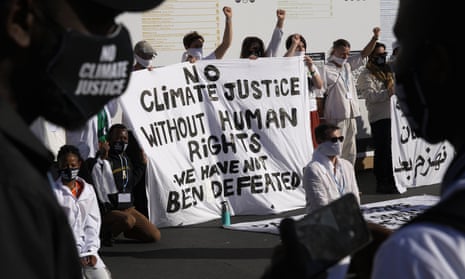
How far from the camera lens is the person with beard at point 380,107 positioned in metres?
12.5

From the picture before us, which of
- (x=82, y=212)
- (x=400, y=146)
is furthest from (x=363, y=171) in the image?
(x=82, y=212)

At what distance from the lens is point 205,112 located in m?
10.9

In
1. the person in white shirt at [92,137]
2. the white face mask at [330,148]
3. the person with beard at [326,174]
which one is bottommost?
the person with beard at [326,174]

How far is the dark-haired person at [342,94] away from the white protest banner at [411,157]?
0.58 metres

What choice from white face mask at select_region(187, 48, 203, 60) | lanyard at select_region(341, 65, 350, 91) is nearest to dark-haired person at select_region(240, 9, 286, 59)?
white face mask at select_region(187, 48, 203, 60)

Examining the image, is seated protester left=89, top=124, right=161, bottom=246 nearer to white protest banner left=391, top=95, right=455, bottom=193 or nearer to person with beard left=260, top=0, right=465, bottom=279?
white protest banner left=391, top=95, right=455, bottom=193

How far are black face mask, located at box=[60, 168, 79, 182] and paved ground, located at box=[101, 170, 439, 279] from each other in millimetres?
1034

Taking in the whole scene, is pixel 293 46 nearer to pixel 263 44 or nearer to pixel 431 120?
pixel 263 44

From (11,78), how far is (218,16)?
10.9m

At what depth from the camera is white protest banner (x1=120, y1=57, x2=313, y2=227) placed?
10336 millimetres

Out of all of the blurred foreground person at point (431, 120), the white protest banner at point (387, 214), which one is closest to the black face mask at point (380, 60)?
the white protest banner at point (387, 214)

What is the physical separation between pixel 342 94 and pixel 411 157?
5.22 feet

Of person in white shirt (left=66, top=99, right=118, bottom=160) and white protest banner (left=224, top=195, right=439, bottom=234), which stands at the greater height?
Answer: person in white shirt (left=66, top=99, right=118, bottom=160)

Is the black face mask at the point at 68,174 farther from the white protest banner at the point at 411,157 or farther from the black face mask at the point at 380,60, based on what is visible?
the black face mask at the point at 380,60
